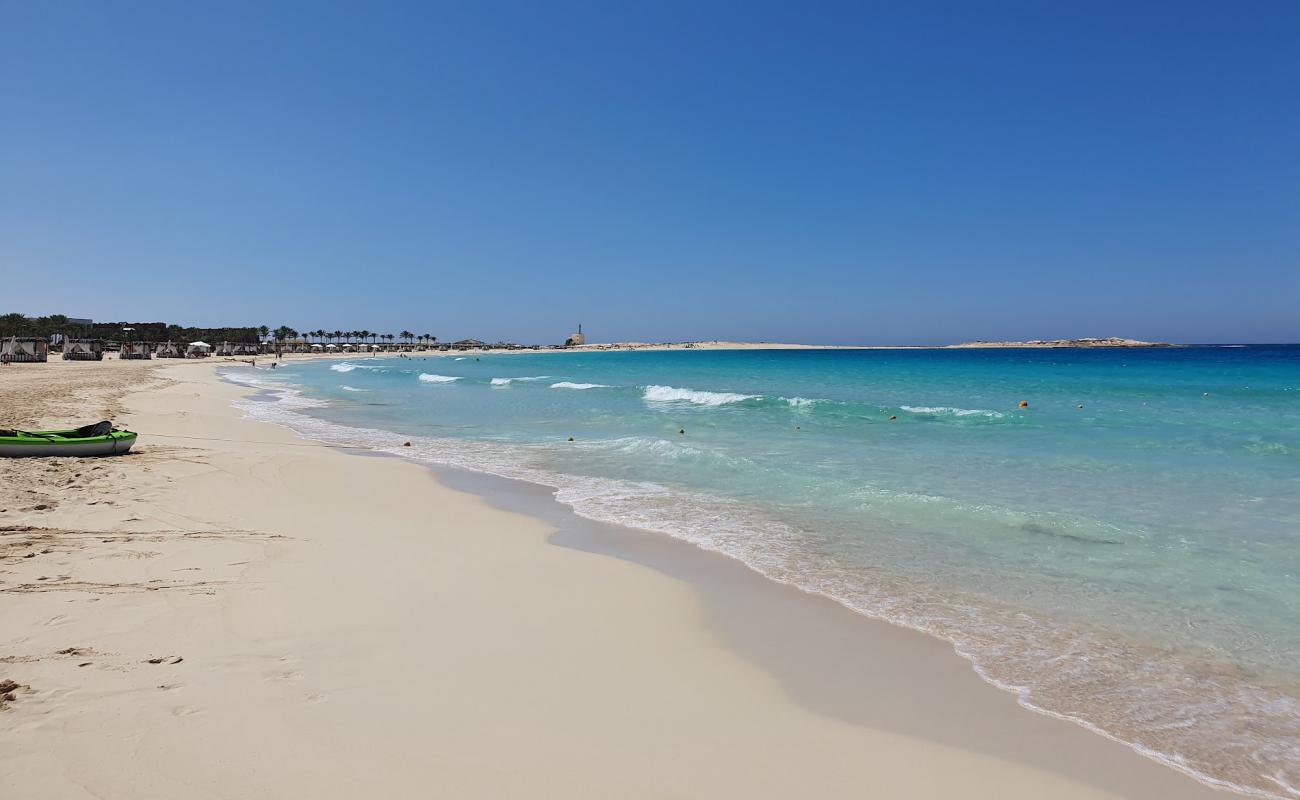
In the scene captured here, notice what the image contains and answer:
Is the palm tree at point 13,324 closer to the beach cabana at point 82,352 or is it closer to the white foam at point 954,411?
the beach cabana at point 82,352

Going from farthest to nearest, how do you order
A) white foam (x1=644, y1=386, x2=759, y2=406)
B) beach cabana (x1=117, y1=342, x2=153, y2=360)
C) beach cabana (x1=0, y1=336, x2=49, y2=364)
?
beach cabana (x1=117, y1=342, x2=153, y2=360)
beach cabana (x1=0, y1=336, x2=49, y2=364)
white foam (x1=644, y1=386, x2=759, y2=406)

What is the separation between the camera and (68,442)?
1139 cm

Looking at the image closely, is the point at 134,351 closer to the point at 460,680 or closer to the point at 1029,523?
the point at 460,680

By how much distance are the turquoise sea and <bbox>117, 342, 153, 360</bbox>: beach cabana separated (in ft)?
199

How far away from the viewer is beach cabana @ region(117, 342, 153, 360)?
69.0 meters

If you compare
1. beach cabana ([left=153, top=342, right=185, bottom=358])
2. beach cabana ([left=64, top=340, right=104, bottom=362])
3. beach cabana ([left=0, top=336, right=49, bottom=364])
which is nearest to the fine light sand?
beach cabana ([left=0, top=336, right=49, bottom=364])

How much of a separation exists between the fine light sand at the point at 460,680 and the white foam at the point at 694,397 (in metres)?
23.2

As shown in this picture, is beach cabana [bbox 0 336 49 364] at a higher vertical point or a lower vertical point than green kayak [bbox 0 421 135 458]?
higher

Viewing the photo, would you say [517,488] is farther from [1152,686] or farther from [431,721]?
[1152,686]

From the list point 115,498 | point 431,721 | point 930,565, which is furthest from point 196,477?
point 930,565

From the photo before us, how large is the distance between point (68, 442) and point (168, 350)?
8131cm

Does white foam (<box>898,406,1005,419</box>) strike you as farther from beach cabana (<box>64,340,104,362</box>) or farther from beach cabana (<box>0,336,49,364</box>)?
beach cabana (<box>64,340,104,362</box>)

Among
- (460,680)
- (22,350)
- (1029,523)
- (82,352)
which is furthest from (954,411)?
(82,352)

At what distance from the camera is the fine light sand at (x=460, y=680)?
3.37m
